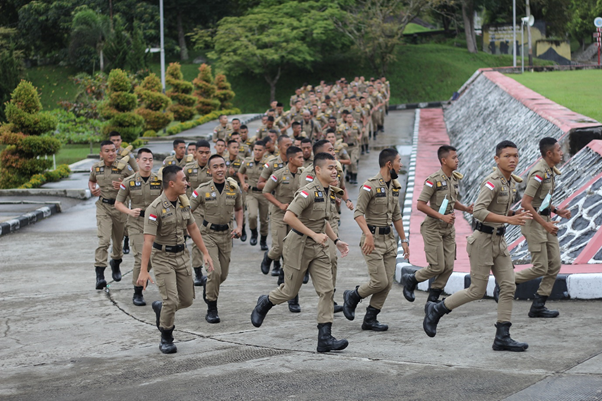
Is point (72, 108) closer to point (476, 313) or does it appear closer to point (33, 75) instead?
point (33, 75)

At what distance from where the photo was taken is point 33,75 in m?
56.2

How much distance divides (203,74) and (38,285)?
31137mm

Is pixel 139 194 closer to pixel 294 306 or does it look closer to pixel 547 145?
pixel 294 306

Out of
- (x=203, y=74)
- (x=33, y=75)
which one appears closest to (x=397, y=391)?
(x=203, y=74)

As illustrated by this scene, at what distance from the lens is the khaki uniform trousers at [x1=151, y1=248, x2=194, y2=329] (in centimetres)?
738

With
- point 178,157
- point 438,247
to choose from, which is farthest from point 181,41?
point 438,247

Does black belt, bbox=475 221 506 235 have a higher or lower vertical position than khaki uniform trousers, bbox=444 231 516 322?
higher

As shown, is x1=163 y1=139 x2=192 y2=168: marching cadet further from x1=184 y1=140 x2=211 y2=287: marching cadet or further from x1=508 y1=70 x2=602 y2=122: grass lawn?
x1=508 y1=70 x2=602 y2=122: grass lawn

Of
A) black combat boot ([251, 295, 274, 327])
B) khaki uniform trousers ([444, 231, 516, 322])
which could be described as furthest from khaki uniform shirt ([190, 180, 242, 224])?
khaki uniform trousers ([444, 231, 516, 322])

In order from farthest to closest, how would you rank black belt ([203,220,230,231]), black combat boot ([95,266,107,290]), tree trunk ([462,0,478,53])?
tree trunk ([462,0,478,53]) → black combat boot ([95,266,107,290]) → black belt ([203,220,230,231])

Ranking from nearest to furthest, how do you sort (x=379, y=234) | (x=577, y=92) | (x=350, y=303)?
1. (x=379, y=234)
2. (x=350, y=303)
3. (x=577, y=92)

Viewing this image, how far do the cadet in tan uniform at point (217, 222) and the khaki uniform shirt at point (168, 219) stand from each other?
109cm

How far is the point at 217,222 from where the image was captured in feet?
29.2

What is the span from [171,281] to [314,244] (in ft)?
4.63
